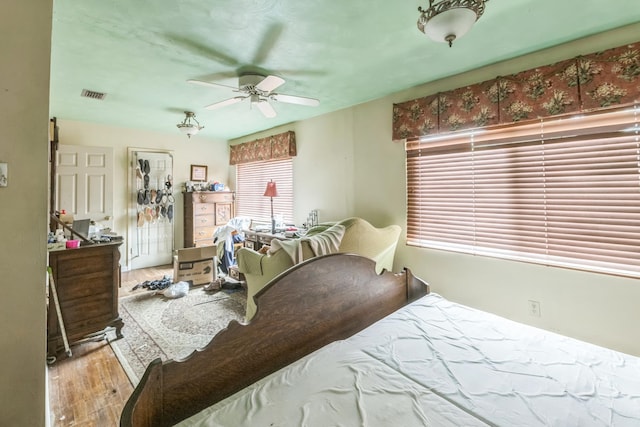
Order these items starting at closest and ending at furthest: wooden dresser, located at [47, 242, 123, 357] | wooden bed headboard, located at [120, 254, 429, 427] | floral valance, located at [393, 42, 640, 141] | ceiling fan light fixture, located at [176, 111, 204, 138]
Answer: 1. wooden bed headboard, located at [120, 254, 429, 427]
2. floral valance, located at [393, 42, 640, 141]
3. wooden dresser, located at [47, 242, 123, 357]
4. ceiling fan light fixture, located at [176, 111, 204, 138]

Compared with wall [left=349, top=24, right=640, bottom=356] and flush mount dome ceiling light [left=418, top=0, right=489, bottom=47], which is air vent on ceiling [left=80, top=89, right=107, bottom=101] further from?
flush mount dome ceiling light [left=418, top=0, right=489, bottom=47]

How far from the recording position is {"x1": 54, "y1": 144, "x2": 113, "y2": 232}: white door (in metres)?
4.13

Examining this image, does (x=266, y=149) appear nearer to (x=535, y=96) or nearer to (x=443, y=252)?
(x=443, y=252)

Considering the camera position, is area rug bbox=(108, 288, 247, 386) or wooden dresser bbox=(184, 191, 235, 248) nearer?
area rug bbox=(108, 288, 247, 386)

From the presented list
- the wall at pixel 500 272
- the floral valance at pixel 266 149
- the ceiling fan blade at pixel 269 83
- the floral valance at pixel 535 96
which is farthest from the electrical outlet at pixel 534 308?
the floral valance at pixel 266 149

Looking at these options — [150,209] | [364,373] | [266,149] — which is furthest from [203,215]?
[364,373]

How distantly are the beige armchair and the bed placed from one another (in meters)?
0.62

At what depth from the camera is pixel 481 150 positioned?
2703mm

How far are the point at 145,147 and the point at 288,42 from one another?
13.3ft

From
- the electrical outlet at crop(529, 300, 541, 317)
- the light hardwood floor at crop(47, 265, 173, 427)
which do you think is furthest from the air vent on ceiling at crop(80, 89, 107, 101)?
the electrical outlet at crop(529, 300, 541, 317)

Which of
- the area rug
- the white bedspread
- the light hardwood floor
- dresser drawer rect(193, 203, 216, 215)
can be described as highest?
dresser drawer rect(193, 203, 216, 215)

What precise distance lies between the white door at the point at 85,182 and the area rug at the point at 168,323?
5.69 ft

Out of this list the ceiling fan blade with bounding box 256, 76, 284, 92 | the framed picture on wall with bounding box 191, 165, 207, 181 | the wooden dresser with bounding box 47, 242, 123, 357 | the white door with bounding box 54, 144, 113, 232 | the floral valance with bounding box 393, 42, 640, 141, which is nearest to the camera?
the floral valance with bounding box 393, 42, 640, 141

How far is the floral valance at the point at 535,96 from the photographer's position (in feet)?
6.49
